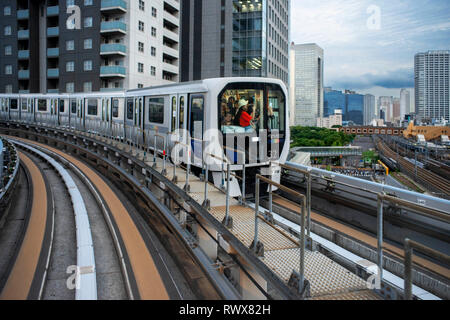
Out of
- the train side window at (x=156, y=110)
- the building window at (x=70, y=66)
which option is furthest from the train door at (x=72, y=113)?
the building window at (x=70, y=66)

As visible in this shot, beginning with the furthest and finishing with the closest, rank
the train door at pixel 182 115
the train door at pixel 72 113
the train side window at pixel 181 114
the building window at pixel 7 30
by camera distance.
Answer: the building window at pixel 7 30 < the train door at pixel 72 113 < the train side window at pixel 181 114 < the train door at pixel 182 115

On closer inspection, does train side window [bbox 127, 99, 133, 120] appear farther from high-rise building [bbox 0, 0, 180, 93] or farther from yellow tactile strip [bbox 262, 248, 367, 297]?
high-rise building [bbox 0, 0, 180, 93]

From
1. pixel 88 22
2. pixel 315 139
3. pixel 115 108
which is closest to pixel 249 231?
pixel 115 108

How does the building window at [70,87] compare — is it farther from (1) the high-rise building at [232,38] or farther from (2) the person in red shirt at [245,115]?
(2) the person in red shirt at [245,115]

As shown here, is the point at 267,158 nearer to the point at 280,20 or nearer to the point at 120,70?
the point at 120,70

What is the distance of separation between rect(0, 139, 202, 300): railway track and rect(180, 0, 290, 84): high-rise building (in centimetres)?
4154

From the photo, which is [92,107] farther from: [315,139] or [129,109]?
[315,139]

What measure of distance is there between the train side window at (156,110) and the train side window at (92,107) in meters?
8.79

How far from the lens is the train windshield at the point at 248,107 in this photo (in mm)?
9258

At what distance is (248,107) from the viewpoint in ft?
31.0

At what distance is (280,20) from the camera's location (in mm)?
59969

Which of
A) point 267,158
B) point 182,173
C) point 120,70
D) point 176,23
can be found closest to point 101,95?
point 182,173

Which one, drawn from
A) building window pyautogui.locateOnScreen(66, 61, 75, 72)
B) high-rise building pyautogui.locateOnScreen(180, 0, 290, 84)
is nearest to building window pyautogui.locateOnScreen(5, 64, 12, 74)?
building window pyautogui.locateOnScreen(66, 61, 75, 72)

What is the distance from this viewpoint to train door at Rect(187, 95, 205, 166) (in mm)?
9500
